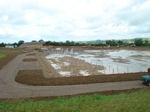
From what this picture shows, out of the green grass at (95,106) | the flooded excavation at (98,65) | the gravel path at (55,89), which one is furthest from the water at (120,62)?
the green grass at (95,106)

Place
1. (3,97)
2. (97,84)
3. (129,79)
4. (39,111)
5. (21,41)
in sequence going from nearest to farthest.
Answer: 1. (39,111)
2. (3,97)
3. (97,84)
4. (129,79)
5. (21,41)

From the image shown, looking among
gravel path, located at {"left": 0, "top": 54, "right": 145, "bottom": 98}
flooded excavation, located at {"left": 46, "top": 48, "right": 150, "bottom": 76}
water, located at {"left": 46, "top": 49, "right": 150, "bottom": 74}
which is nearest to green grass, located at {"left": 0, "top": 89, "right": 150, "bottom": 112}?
gravel path, located at {"left": 0, "top": 54, "right": 145, "bottom": 98}

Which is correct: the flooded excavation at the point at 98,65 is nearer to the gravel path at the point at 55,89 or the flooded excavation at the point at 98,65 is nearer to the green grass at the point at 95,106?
the gravel path at the point at 55,89

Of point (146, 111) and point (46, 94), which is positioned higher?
point (146, 111)

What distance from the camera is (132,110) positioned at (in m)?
5.28

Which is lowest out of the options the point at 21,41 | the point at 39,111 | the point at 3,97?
the point at 3,97

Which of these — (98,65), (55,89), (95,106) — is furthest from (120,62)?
(95,106)

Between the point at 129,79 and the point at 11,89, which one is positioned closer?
the point at 11,89

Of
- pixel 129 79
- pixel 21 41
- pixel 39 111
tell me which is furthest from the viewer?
pixel 21 41

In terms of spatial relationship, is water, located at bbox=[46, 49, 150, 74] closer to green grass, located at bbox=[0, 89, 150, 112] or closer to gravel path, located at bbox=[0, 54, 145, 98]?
gravel path, located at bbox=[0, 54, 145, 98]

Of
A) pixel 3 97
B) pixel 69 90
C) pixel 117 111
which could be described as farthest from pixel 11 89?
pixel 117 111

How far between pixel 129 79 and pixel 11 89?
1607cm

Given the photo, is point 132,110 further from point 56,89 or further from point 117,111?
point 56,89

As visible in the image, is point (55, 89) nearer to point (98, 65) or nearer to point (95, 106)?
point (95, 106)
